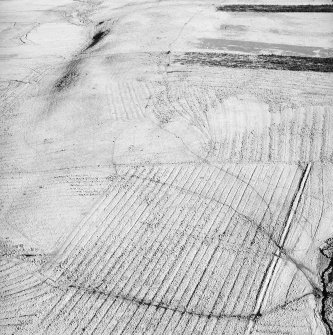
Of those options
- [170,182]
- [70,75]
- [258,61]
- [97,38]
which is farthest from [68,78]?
[258,61]

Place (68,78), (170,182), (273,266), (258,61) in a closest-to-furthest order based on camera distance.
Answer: (273,266) → (170,182) → (68,78) → (258,61)

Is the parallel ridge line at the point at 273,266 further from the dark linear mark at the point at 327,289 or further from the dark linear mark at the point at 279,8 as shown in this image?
the dark linear mark at the point at 279,8

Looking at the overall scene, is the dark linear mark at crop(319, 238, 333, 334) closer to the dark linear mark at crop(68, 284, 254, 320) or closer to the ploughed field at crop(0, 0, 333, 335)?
the ploughed field at crop(0, 0, 333, 335)

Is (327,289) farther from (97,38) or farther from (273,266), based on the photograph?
(97,38)

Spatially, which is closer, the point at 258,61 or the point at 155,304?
the point at 155,304

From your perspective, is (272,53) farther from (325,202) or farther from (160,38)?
(325,202)

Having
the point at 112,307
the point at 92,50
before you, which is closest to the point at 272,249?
the point at 112,307

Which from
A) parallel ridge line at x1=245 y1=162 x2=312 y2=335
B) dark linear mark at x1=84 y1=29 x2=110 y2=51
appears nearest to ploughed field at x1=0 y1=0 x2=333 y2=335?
parallel ridge line at x1=245 y1=162 x2=312 y2=335
